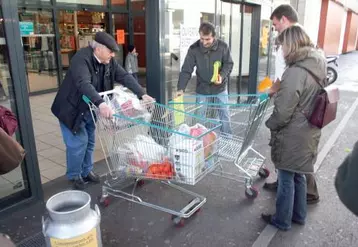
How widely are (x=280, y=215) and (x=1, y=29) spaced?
2.98 meters

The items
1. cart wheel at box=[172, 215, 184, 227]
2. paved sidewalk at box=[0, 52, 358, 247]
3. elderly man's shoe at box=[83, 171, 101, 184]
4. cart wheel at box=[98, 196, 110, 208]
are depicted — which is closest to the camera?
paved sidewalk at box=[0, 52, 358, 247]

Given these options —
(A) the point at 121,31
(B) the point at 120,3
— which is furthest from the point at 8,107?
(B) the point at 120,3

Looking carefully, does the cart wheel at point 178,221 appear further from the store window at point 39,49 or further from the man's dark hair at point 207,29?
the store window at point 39,49

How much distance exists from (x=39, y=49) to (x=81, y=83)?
7.10m

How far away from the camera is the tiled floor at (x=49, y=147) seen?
13.8ft

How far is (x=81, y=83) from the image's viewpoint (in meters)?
3.01

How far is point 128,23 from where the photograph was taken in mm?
10750

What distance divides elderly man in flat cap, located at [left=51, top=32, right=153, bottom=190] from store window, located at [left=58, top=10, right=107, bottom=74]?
694 cm

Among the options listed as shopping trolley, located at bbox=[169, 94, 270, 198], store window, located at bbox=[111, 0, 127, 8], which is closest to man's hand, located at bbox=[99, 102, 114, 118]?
shopping trolley, located at bbox=[169, 94, 270, 198]

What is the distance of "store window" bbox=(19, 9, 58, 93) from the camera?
28.4 feet

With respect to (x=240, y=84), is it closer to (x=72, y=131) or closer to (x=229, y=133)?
(x=229, y=133)

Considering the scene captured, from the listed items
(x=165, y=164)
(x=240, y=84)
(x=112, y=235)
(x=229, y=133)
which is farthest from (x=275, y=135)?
(x=240, y=84)

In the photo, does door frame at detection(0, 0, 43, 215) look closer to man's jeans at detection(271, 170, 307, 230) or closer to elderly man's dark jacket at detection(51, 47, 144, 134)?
elderly man's dark jacket at detection(51, 47, 144, 134)

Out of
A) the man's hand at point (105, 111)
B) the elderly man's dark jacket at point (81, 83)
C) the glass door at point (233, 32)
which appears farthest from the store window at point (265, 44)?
the man's hand at point (105, 111)
